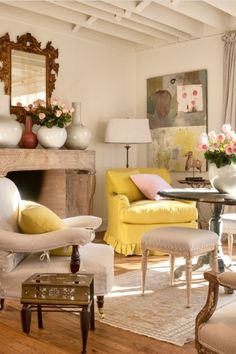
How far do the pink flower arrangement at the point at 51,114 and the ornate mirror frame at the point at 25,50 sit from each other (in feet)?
1.05

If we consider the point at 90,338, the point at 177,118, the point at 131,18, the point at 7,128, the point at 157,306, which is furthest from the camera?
the point at 177,118

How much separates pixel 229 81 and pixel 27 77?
2.37 meters

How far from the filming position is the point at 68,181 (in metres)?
5.29

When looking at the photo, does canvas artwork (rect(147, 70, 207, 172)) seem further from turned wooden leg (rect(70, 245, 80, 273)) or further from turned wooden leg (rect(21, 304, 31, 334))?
turned wooden leg (rect(21, 304, 31, 334))

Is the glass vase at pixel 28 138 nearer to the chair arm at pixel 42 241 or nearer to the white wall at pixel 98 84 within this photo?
the white wall at pixel 98 84

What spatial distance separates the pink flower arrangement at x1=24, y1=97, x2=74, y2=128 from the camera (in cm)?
475

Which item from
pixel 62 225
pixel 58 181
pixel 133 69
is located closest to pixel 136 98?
pixel 133 69

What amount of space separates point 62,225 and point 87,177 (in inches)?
95.3

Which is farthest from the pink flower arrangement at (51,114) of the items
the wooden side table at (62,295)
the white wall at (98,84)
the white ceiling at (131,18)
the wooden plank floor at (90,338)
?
the wooden side table at (62,295)

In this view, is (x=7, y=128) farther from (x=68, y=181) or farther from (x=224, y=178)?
(x=224, y=178)

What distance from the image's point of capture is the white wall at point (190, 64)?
18.3ft

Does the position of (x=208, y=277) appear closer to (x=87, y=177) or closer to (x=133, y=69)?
(x=87, y=177)

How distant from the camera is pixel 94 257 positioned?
2.81m

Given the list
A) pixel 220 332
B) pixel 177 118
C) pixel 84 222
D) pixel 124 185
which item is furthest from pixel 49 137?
pixel 220 332
